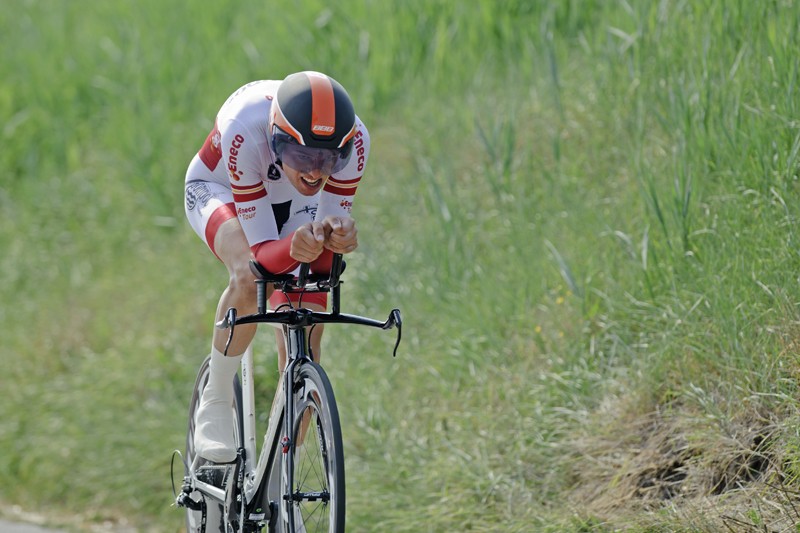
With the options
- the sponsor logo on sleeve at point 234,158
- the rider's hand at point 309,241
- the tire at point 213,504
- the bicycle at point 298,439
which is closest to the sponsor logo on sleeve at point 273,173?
the sponsor logo on sleeve at point 234,158

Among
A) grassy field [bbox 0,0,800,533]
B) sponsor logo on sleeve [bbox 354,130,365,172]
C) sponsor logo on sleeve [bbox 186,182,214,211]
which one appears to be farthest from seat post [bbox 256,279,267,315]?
grassy field [bbox 0,0,800,533]

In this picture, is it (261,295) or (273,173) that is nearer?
(261,295)

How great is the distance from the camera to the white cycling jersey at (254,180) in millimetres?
4312

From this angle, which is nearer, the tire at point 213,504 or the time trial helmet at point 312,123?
the time trial helmet at point 312,123

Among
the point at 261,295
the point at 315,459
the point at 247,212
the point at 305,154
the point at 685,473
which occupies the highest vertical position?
the point at 305,154

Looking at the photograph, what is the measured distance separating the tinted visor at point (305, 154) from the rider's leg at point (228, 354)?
19.3 inches

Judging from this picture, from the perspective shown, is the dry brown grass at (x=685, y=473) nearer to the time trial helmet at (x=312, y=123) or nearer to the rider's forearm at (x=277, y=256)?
the rider's forearm at (x=277, y=256)

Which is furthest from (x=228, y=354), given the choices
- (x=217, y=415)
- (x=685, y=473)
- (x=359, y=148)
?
(x=685, y=473)

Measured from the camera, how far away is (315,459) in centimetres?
413

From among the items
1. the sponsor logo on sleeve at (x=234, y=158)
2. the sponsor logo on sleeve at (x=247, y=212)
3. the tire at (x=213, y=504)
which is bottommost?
the tire at (x=213, y=504)

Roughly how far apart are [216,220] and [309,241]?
0.93 metres

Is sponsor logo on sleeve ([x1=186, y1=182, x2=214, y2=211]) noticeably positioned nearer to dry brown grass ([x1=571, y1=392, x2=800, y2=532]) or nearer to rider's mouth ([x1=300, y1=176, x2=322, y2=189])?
rider's mouth ([x1=300, y1=176, x2=322, y2=189])

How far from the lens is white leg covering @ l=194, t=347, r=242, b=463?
4750 mm

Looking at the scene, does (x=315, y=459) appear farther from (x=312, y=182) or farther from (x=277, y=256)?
(x=312, y=182)
